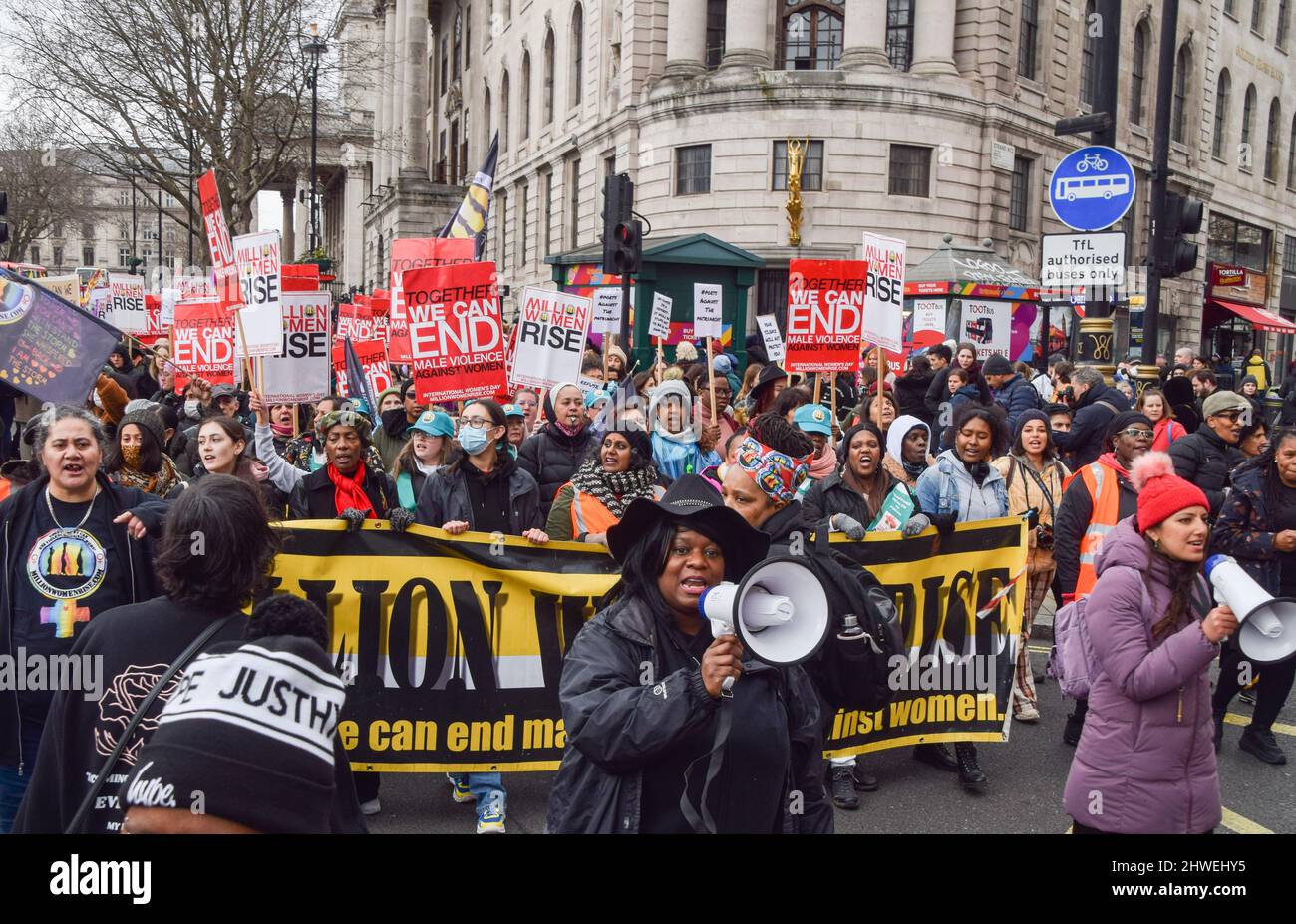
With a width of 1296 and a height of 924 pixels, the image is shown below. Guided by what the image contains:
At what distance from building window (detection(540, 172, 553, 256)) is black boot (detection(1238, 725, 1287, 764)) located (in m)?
34.6

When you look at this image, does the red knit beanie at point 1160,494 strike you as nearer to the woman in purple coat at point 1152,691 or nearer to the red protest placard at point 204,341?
the woman in purple coat at point 1152,691

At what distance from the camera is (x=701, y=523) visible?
2600mm

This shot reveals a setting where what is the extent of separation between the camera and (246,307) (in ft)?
25.9

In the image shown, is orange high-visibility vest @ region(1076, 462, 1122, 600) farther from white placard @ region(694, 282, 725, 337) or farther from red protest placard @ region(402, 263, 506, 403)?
white placard @ region(694, 282, 725, 337)

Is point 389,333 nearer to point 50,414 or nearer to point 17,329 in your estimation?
point 17,329

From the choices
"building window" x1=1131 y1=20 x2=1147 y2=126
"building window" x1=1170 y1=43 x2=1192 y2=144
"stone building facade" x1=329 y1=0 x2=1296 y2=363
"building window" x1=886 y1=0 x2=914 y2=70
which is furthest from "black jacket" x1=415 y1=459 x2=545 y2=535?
"building window" x1=1170 y1=43 x2=1192 y2=144

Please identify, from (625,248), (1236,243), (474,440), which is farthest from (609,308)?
(1236,243)

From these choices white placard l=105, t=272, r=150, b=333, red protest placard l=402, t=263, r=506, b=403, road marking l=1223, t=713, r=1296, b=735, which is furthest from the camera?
white placard l=105, t=272, r=150, b=333

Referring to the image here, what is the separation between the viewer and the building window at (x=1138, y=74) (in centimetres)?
Result: 3578

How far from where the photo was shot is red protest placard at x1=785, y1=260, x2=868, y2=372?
30.7ft

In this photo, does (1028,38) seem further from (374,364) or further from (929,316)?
(374,364)

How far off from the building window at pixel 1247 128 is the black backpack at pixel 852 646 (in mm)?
46196

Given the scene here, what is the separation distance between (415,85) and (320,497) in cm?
5177
